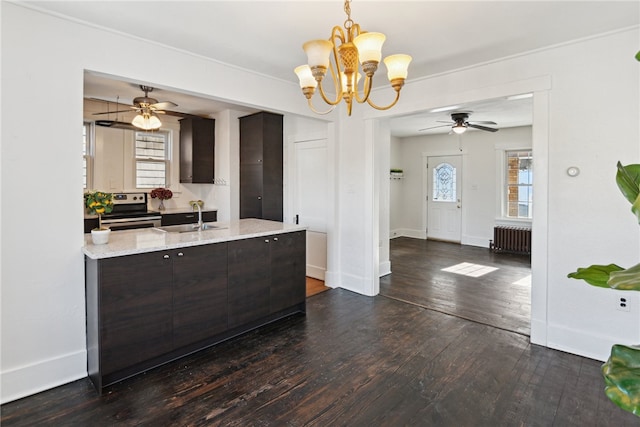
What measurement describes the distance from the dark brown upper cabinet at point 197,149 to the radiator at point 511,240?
5.70 meters

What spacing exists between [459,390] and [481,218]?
607cm

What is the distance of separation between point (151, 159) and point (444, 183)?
20.8 feet

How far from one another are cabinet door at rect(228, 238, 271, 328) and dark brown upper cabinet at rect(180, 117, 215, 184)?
120 inches

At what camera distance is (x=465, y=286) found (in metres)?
4.81

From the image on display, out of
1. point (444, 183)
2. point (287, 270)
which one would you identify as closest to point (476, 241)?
point (444, 183)

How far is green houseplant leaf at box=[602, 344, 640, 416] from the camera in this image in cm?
94

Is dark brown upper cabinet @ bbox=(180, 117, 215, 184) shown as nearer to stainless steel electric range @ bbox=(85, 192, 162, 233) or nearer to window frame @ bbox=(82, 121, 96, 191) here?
stainless steel electric range @ bbox=(85, 192, 162, 233)

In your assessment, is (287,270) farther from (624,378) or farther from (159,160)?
(159,160)

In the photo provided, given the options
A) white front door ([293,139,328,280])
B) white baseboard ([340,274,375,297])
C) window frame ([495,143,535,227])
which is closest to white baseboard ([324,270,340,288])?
white baseboard ([340,274,375,297])

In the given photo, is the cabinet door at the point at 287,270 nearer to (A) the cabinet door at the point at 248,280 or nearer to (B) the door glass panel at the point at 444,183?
(A) the cabinet door at the point at 248,280

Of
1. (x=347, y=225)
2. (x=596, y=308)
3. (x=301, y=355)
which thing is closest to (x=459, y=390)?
(x=301, y=355)

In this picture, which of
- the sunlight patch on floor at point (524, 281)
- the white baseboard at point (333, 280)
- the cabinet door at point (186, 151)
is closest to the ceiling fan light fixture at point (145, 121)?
the cabinet door at point (186, 151)

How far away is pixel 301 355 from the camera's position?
287cm

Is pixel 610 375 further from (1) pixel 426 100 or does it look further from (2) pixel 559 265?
(1) pixel 426 100
